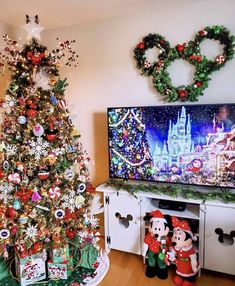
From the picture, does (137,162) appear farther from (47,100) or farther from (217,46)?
(217,46)

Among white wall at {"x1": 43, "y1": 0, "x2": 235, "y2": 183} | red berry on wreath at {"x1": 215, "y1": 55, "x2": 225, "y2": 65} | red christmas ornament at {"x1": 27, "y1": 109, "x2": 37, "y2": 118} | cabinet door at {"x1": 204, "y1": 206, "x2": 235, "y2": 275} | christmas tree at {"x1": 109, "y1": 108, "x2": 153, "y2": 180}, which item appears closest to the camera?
red christmas ornament at {"x1": 27, "y1": 109, "x2": 37, "y2": 118}

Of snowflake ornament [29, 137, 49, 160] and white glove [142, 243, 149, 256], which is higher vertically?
snowflake ornament [29, 137, 49, 160]

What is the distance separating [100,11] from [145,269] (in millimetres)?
2535

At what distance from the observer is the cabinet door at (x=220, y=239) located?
2055 millimetres

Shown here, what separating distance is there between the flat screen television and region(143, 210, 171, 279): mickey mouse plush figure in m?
0.40

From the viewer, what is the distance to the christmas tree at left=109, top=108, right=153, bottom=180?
2405 millimetres

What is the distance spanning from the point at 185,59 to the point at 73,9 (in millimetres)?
1191

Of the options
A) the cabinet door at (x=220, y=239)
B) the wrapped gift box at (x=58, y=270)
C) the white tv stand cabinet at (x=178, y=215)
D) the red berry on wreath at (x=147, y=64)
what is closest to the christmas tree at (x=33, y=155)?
the wrapped gift box at (x=58, y=270)

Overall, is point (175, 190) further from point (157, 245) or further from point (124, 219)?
point (124, 219)

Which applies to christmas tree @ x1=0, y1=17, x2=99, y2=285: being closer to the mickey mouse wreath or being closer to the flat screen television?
the flat screen television

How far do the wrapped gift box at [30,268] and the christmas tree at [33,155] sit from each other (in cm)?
7

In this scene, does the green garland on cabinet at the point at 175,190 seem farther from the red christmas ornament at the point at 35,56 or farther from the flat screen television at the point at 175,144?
the red christmas ornament at the point at 35,56

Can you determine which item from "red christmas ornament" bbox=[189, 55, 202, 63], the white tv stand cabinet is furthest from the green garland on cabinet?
"red christmas ornament" bbox=[189, 55, 202, 63]

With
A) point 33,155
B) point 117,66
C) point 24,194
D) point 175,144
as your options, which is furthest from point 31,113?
point 175,144
